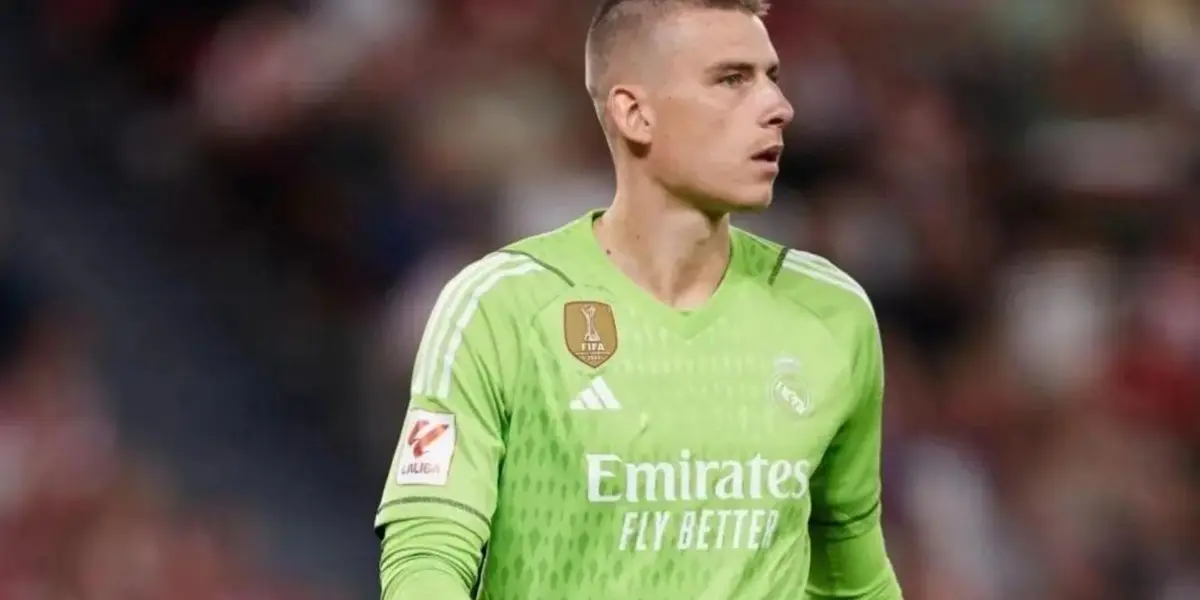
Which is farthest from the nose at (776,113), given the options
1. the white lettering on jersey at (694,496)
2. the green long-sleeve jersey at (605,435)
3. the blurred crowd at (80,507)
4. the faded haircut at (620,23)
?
the blurred crowd at (80,507)

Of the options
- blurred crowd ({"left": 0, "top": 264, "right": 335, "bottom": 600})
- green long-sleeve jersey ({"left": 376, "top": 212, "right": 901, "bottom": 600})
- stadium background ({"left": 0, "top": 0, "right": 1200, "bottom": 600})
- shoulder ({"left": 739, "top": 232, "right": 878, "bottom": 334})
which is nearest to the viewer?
green long-sleeve jersey ({"left": 376, "top": 212, "right": 901, "bottom": 600})

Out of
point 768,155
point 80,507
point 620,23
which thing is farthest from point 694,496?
point 80,507

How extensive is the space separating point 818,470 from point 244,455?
1946mm

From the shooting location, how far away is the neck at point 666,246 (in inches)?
101

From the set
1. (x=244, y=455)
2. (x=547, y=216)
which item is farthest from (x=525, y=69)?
(x=244, y=455)

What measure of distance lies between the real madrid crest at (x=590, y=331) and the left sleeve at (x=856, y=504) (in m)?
0.41

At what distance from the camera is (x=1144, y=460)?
458 centimetres

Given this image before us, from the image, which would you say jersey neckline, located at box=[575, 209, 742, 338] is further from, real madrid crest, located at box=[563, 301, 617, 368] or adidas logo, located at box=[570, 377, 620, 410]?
adidas logo, located at box=[570, 377, 620, 410]

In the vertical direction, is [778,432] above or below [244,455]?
below

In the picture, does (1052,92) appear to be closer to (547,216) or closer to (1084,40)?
(1084,40)

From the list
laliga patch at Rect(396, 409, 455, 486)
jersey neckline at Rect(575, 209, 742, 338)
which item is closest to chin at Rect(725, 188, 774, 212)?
jersey neckline at Rect(575, 209, 742, 338)

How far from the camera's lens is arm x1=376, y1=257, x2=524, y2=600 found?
223 cm

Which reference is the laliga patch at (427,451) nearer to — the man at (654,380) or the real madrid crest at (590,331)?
the man at (654,380)

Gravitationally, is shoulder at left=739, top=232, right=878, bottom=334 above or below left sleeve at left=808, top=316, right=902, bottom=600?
above
